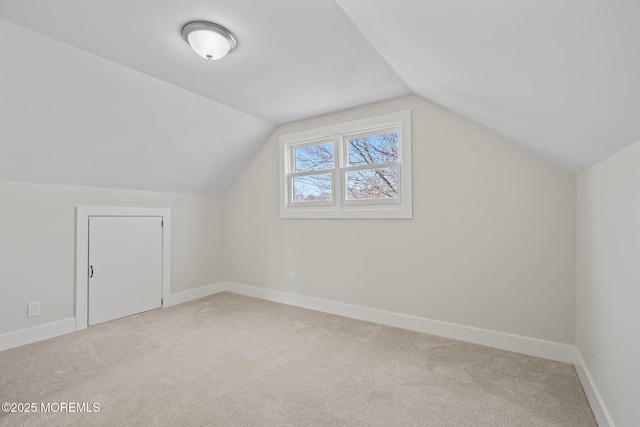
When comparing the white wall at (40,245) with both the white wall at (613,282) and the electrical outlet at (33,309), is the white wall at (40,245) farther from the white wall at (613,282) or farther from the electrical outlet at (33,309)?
the white wall at (613,282)

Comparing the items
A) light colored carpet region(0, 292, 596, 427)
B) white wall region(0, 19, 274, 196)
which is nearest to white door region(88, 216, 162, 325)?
light colored carpet region(0, 292, 596, 427)

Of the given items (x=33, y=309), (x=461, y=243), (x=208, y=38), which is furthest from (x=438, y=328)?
(x=33, y=309)

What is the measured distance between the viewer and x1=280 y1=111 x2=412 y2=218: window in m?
3.07

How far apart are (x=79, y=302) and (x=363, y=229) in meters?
2.91

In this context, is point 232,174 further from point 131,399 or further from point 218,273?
point 131,399

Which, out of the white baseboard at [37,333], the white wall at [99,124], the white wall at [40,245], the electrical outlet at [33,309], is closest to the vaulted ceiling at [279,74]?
the white wall at [99,124]

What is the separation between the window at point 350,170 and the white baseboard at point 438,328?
39.7 inches

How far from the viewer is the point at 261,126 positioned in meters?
3.79

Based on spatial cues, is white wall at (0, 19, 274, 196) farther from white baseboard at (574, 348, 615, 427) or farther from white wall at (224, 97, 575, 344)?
white baseboard at (574, 348, 615, 427)

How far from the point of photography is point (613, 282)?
1505 mm

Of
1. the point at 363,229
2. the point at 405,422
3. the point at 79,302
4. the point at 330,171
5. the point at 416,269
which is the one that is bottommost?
the point at 405,422

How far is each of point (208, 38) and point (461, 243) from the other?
2.53m

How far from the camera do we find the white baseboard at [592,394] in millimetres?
1534

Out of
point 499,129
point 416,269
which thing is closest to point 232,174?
point 416,269
